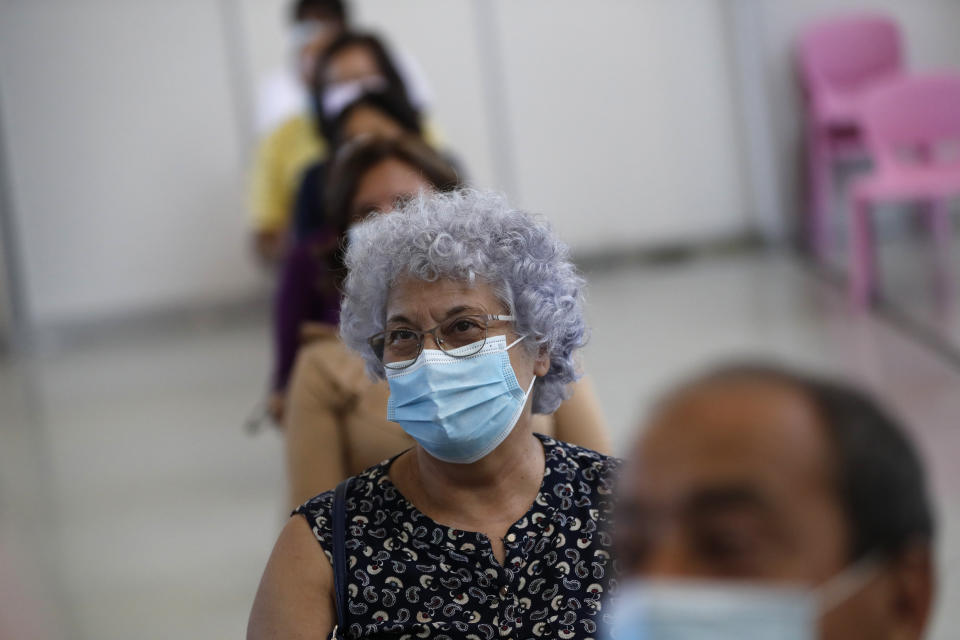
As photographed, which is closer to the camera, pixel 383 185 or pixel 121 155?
pixel 383 185

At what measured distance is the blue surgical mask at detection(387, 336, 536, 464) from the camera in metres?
1.84

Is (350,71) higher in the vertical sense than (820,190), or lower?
higher

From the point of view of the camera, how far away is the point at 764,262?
8.49 meters

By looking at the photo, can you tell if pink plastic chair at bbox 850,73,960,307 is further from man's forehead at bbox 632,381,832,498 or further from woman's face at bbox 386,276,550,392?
man's forehead at bbox 632,381,832,498

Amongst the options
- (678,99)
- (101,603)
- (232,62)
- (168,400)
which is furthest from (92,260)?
(101,603)

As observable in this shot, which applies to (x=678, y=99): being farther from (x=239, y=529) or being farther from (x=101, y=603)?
(x=101, y=603)

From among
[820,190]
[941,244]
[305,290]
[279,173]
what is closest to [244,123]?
[279,173]

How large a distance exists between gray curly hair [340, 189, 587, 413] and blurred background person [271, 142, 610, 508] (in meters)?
0.15

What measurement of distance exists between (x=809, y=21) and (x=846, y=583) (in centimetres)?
861

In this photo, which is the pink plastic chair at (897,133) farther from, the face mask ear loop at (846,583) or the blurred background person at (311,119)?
the face mask ear loop at (846,583)

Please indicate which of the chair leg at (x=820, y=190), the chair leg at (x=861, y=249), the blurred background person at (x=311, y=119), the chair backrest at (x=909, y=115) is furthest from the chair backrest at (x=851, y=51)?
the blurred background person at (x=311, y=119)

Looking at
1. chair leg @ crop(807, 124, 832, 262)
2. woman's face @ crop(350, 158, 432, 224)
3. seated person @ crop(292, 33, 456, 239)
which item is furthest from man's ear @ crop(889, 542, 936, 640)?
chair leg @ crop(807, 124, 832, 262)

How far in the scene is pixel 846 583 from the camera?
31.3 inches

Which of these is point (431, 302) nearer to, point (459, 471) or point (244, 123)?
point (459, 471)
